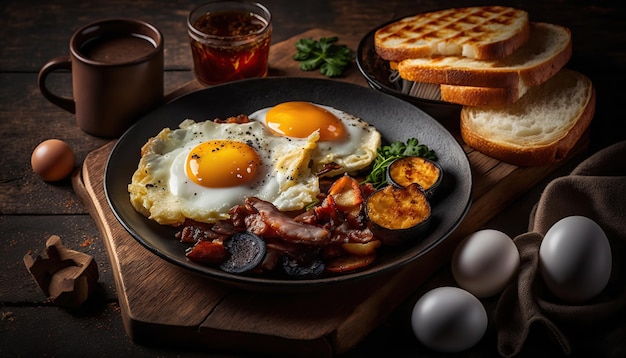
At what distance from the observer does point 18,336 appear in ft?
11.0

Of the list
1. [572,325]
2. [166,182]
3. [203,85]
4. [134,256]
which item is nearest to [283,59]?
[203,85]

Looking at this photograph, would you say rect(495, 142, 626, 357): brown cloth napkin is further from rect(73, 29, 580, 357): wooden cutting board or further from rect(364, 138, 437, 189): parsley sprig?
rect(364, 138, 437, 189): parsley sprig

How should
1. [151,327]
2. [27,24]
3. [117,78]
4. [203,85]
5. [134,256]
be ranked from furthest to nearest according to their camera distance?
[27,24] < [203,85] < [117,78] < [134,256] < [151,327]

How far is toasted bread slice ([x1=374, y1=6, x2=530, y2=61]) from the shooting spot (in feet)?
14.6

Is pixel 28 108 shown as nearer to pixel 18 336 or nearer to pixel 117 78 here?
pixel 117 78

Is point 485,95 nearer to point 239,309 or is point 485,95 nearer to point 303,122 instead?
point 303,122

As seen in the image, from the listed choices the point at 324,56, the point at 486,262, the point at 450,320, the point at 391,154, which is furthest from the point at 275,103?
the point at 450,320

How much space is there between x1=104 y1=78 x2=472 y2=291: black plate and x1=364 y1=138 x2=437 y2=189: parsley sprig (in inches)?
4.6

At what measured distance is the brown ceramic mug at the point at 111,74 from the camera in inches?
168

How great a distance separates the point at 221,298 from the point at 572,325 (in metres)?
1.62

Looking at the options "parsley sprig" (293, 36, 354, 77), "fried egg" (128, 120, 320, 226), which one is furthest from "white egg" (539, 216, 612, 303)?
"parsley sprig" (293, 36, 354, 77)

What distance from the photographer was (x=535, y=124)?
4.29m

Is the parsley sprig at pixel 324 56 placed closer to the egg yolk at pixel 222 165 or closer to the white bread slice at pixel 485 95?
the white bread slice at pixel 485 95

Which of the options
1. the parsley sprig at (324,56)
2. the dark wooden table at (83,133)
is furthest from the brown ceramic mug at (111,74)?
the parsley sprig at (324,56)
